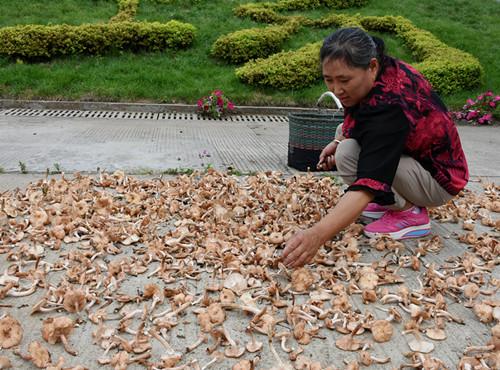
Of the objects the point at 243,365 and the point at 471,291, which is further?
the point at 471,291

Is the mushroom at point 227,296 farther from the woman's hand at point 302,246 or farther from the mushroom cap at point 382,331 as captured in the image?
the mushroom cap at point 382,331

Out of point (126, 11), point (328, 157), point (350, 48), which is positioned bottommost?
point (126, 11)

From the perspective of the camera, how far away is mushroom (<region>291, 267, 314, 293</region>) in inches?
77.2

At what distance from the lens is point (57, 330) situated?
1585mm

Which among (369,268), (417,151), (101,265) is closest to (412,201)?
(417,151)

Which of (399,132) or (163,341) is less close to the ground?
(399,132)

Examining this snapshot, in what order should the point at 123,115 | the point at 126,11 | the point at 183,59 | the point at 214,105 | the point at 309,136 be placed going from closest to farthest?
1. the point at 309,136
2. the point at 123,115
3. the point at 214,105
4. the point at 183,59
5. the point at 126,11

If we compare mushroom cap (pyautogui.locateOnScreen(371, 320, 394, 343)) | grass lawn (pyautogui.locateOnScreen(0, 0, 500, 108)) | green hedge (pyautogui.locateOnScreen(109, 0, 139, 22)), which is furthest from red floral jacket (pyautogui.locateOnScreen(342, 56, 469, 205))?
green hedge (pyautogui.locateOnScreen(109, 0, 139, 22))

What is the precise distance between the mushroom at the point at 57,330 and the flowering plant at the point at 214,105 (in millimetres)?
5738

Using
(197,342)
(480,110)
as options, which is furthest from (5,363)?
(480,110)

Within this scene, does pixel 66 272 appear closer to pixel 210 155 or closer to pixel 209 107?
pixel 210 155

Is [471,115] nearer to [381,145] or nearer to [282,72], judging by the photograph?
[282,72]

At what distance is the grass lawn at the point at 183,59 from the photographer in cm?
773

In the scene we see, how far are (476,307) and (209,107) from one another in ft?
18.8
